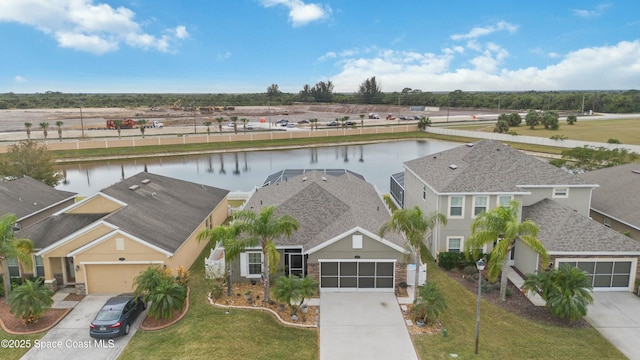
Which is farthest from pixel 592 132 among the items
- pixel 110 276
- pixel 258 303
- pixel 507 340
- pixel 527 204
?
pixel 110 276

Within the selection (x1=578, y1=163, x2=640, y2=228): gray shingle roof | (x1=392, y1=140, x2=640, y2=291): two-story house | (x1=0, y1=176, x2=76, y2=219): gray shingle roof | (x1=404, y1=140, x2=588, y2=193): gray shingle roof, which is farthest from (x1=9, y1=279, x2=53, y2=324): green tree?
(x1=578, y1=163, x2=640, y2=228): gray shingle roof

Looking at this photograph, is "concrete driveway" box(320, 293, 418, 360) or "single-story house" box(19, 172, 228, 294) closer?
"concrete driveway" box(320, 293, 418, 360)

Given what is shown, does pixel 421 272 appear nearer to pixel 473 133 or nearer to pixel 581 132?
pixel 473 133

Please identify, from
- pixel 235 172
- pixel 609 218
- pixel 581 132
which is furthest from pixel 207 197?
pixel 581 132

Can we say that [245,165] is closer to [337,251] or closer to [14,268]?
[14,268]

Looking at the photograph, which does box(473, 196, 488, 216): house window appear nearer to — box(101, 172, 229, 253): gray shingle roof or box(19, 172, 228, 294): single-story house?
box(19, 172, 228, 294): single-story house

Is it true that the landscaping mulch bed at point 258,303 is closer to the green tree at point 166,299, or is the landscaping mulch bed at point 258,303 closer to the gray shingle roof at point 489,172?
the green tree at point 166,299
